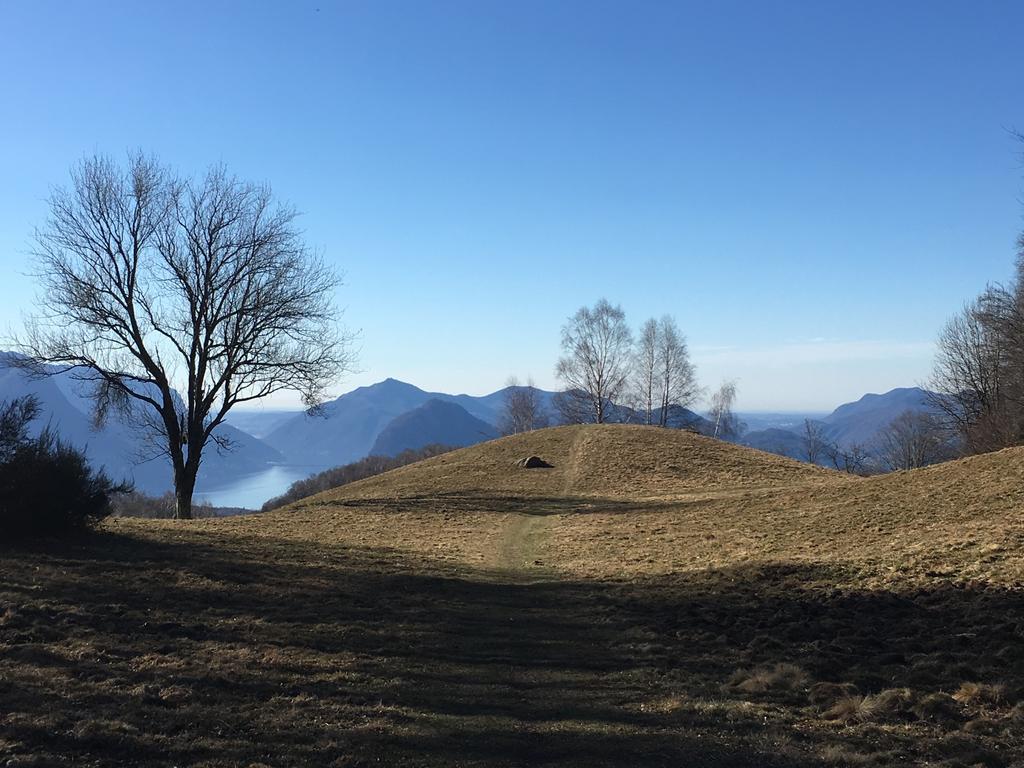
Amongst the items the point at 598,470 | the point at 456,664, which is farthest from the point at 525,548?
the point at 598,470

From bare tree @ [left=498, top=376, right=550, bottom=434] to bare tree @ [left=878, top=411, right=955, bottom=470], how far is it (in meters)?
42.0

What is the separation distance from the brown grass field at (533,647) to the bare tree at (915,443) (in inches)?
1605

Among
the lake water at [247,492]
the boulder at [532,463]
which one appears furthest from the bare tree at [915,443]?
the lake water at [247,492]

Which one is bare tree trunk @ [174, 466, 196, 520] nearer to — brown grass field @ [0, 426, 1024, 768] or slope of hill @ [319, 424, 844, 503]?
slope of hill @ [319, 424, 844, 503]

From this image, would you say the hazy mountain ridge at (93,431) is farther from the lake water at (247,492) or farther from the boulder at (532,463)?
the boulder at (532,463)

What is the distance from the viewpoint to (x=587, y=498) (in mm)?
30266

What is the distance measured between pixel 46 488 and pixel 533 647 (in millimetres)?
11380

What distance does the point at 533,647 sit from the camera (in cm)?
877

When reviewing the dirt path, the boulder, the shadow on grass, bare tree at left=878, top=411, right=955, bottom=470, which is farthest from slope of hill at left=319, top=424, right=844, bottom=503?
bare tree at left=878, top=411, right=955, bottom=470

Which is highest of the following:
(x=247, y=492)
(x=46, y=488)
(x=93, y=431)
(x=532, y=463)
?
(x=93, y=431)

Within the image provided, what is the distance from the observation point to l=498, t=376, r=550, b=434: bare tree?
287 feet

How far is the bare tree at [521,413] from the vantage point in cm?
8756

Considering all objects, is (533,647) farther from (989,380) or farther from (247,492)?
(247,492)

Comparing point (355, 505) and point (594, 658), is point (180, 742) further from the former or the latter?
point (355, 505)
